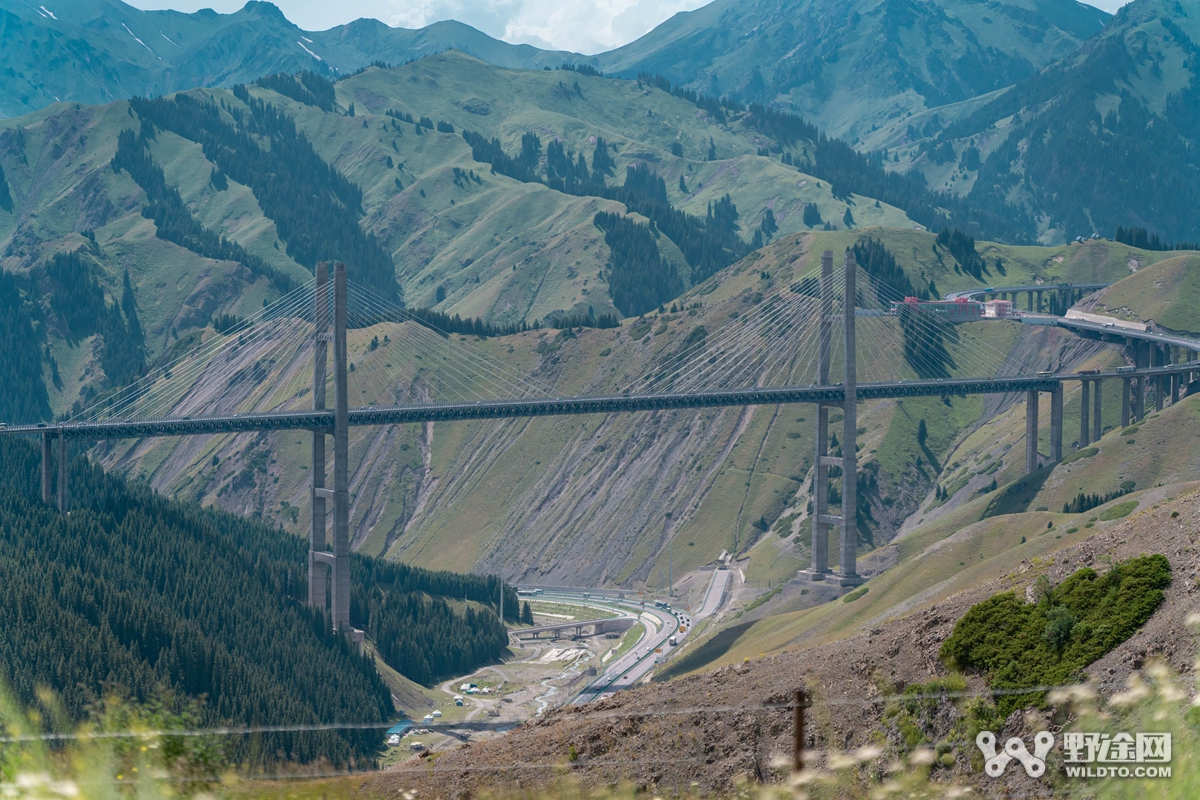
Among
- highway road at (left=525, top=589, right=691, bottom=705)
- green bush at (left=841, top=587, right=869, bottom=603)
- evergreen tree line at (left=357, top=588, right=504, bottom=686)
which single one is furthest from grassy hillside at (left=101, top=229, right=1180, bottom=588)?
green bush at (left=841, top=587, right=869, bottom=603)

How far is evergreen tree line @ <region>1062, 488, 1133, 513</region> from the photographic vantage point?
110938 mm

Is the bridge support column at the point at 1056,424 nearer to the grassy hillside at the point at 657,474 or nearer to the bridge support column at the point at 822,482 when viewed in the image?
the grassy hillside at the point at 657,474

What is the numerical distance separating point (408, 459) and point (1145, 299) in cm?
9125

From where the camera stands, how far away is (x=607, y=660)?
124m

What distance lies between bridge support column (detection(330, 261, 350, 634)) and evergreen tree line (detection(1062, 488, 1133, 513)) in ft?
177

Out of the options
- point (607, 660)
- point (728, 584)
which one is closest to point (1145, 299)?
point (728, 584)

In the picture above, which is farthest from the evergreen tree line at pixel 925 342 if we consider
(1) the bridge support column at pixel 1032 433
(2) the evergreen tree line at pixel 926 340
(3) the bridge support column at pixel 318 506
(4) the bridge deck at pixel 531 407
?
(3) the bridge support column at pixel 318 506

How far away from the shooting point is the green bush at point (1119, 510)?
253 feet

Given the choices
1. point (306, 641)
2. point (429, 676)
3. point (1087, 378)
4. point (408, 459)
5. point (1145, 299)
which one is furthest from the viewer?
point (408, 459)

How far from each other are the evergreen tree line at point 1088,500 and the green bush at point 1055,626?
73180 millimetres

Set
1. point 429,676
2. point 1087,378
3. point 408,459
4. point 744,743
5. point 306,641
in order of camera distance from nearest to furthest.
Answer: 1. point 744,743
2. point 306,641
3. point 429,676
4. point 1087,378
5. point 408,459

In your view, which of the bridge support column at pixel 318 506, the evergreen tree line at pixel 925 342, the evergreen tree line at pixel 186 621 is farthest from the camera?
the evergreen tree line at pixel 925 342

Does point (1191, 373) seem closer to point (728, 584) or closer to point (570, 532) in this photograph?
point (728, 584)

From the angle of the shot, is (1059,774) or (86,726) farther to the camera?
(1059,774)
